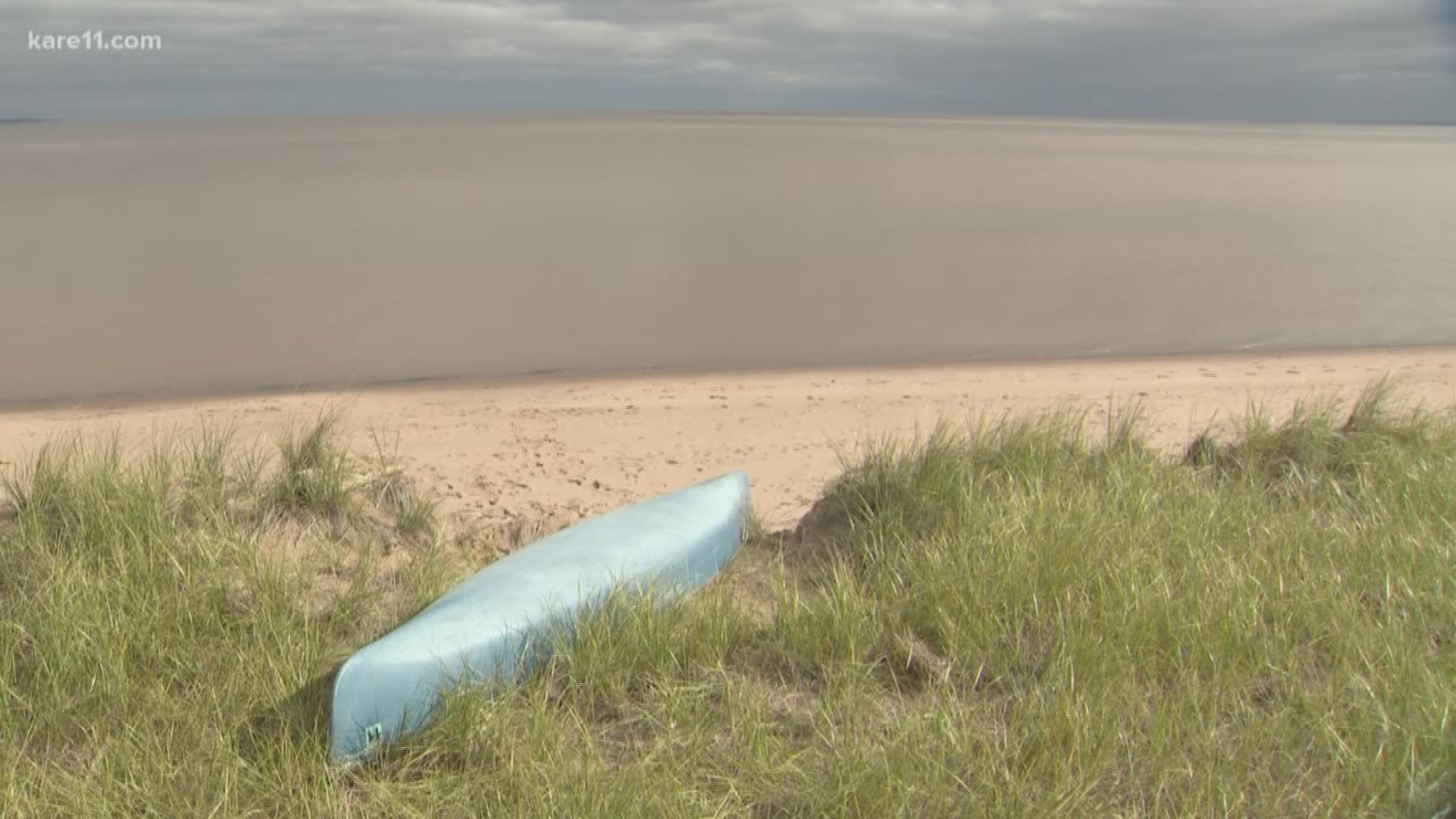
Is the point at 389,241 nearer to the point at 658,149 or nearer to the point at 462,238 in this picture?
the point at 462,238

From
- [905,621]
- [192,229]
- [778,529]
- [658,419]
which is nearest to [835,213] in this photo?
[192,229]

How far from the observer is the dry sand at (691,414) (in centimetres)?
557

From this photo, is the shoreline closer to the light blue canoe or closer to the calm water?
the calm water

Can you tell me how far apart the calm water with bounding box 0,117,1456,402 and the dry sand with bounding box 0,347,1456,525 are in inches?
31.8

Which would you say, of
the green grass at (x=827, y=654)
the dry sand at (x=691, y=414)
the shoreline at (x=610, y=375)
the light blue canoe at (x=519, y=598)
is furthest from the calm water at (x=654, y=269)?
the green grass at (x=827, y=654)

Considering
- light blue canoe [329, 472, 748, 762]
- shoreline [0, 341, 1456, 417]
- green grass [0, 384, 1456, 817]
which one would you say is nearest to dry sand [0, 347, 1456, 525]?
shoreline [0, 341, 1456, 417]

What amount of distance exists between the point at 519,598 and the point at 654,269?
9.61 m

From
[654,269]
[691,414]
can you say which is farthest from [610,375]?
[654,269]

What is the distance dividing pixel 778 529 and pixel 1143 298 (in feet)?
28.1

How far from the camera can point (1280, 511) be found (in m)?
4.00

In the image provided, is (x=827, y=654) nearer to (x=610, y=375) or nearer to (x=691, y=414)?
(x=691, y=414)

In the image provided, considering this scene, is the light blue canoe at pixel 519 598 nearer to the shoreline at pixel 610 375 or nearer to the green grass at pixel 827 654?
the green grass at pixel 827 654

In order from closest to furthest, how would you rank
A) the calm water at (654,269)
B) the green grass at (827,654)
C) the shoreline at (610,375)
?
the green grass at (827,654)
the shoreline at (610,375)
the calm water at (654,269)

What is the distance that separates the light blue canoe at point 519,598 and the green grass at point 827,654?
9 cm
